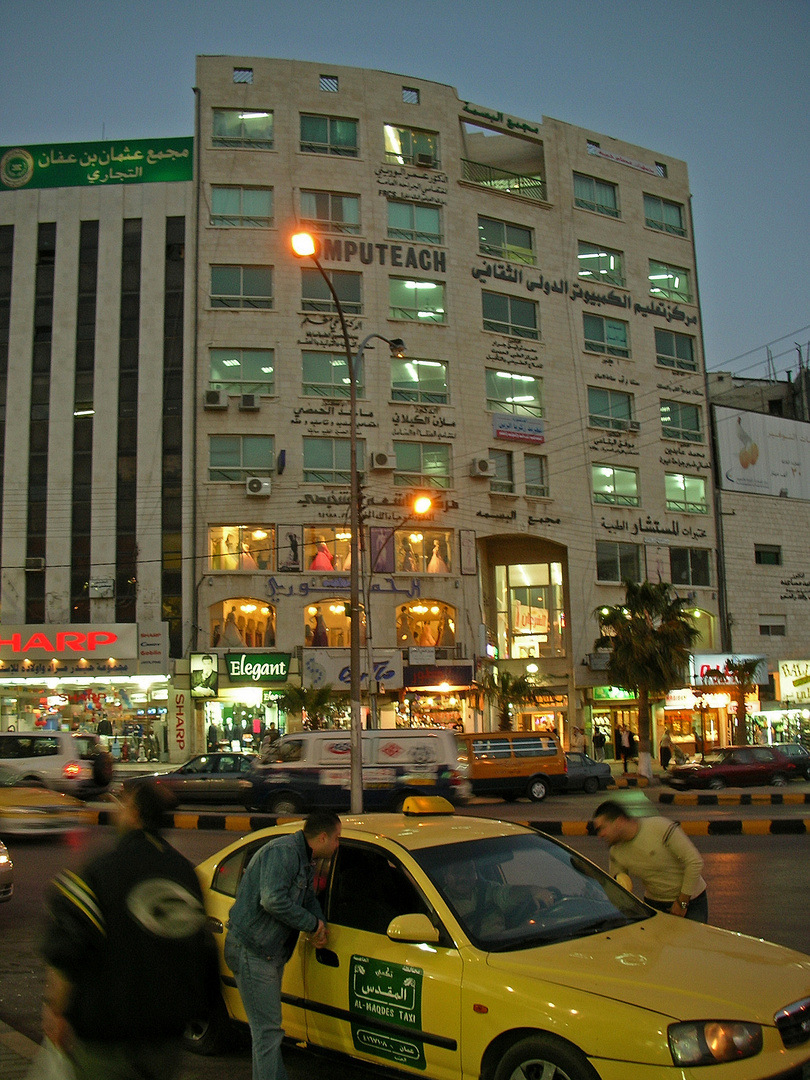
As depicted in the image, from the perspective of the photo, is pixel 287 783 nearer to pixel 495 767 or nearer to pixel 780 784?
pixel 495 767

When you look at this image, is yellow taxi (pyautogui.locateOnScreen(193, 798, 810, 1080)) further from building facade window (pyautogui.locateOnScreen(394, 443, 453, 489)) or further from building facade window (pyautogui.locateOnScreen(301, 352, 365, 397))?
building facade window (pyautogui.locateOnScreen(301, 352, 365, 397))

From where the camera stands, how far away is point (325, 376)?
39.1 metres

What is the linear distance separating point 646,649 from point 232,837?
734 inches

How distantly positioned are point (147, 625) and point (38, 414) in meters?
10.0

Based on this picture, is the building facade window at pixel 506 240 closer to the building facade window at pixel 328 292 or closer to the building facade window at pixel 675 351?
the building facade window at pixel 328 292

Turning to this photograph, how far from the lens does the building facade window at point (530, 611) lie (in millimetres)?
42312

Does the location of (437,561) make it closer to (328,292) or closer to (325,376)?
(325,376)

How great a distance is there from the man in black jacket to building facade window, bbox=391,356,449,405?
36900mm

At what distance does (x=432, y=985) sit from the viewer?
4434mm

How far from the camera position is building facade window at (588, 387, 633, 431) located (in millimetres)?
43844

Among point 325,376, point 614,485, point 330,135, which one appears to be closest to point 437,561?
point 325,376

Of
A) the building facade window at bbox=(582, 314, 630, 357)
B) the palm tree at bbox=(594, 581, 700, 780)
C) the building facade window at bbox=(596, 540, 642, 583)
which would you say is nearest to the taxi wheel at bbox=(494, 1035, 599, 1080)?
the palm tree at bbox=(594, 581, 700, 780)

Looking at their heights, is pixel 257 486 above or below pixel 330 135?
below

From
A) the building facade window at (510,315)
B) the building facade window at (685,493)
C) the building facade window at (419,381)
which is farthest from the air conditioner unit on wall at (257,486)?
the building facade window at (685,493)
